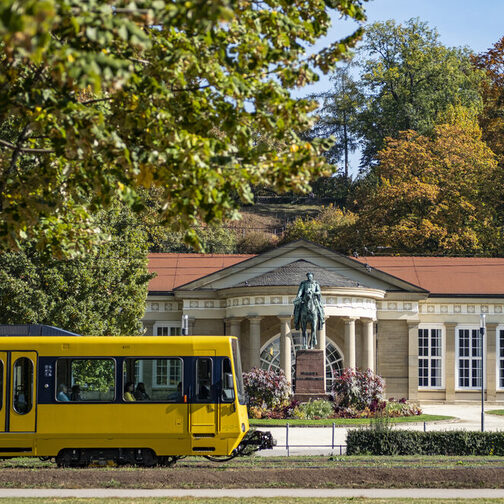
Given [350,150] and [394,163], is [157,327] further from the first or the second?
[350,150]

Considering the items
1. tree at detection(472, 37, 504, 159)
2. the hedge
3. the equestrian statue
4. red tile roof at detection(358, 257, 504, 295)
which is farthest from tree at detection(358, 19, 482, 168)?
the hedge

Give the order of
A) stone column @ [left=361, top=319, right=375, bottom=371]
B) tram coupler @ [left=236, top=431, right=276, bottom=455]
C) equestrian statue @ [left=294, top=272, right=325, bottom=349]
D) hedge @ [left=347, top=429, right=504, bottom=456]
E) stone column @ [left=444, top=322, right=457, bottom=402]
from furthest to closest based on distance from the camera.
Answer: stone column @ [left=444, top=322, right=457, bottom=402] < stone column @ [left=361, top=319, right=375, bottom=371] < equestrian statue @ [left=294, top=272, right=325, bottom=349] < hedge @ [left=347, top=429, right=504, bottom=456] < tram coupler @ [left=236, top=431, right=276, bottom=455]

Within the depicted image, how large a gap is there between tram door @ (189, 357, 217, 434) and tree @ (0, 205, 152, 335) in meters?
12.5

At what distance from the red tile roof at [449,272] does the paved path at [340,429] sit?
5904 millimetres

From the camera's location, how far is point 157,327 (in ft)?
170

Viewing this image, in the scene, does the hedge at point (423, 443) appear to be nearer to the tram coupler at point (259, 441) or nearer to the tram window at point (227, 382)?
the tram coupler at point (259, 441)

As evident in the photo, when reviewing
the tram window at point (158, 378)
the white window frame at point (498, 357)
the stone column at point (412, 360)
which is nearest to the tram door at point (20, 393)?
the tram window at point (158, 378)

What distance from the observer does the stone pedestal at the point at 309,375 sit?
3847 cm

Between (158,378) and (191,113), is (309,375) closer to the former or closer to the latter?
(158,378)

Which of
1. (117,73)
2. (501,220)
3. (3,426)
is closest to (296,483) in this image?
(3,426)

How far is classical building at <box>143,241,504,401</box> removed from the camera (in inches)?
1882

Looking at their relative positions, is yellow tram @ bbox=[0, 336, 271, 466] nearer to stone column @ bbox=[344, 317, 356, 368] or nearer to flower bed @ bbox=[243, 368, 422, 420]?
flower bed @ bbox=[243, 368, 422, 420]

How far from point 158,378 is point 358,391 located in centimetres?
1801

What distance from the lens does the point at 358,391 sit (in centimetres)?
3841
